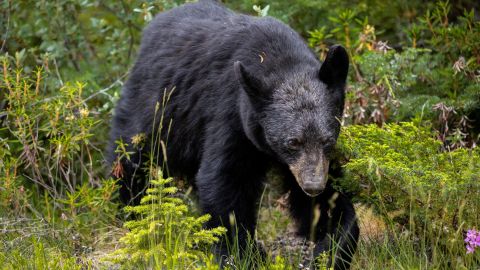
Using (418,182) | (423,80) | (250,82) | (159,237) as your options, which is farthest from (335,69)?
(423,80)

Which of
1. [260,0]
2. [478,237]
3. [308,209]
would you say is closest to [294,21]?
[260,0]

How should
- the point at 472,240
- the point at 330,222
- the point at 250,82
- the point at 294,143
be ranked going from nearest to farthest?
the point at 472,240 → the point at 294,143 → the point at 250,82 → the point at 330,222

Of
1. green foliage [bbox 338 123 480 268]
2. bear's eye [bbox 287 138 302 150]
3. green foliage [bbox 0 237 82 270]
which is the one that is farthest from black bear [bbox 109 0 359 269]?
green foliage [bbox 0 237 82 270]

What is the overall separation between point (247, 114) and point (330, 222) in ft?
3.01

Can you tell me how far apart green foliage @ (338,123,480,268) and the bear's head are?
219 millimetres

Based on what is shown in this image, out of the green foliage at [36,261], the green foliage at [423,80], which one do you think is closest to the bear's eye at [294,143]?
the green foliage at [36,261]

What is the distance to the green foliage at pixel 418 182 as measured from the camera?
4.86m

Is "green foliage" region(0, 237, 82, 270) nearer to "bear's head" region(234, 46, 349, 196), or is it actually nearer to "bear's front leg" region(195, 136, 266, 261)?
"bear's front leg" region(195, 136, 266, 261)

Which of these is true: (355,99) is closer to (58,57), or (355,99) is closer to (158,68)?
(158,68)

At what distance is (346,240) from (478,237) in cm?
101

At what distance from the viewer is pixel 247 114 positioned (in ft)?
17.8

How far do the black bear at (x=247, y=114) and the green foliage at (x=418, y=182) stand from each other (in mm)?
231

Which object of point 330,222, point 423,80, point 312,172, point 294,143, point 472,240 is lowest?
point 330,222

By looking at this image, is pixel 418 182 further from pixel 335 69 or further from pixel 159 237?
pixel 159 237
